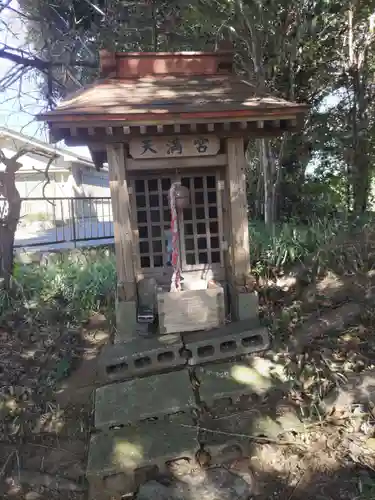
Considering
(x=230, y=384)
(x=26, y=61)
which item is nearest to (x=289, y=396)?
(x=230, y=384)

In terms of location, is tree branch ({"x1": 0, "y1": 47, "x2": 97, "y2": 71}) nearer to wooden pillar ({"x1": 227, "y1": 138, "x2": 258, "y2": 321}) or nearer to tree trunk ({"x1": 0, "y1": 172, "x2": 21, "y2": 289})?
tree trunk ({"x1": 0, "y1": 172, "x2": 21, "y2": 289})

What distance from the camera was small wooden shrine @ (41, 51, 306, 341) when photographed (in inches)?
193

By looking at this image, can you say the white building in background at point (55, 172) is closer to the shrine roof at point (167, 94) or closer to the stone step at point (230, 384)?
the shrine roof at point (167, 94)

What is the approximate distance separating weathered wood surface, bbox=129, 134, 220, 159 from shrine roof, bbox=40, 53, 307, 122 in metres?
0.44

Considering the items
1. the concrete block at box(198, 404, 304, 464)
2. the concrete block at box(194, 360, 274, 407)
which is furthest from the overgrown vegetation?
the concrete block at box(198, 404, 304, 464)

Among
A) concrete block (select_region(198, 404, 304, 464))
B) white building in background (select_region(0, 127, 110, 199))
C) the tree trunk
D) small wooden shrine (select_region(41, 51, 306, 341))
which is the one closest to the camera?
concrete block (select_region(198, 404, 304, 464))

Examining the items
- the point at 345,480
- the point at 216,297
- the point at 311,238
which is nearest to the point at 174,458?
the point at 345,480

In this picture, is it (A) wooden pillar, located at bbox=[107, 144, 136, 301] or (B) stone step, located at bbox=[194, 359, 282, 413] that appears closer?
(B) stone step, located at bbox=[194, 359, 282, 413]

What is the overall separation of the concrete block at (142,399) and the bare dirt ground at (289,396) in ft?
1.11

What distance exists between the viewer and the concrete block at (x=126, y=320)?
18.0ft

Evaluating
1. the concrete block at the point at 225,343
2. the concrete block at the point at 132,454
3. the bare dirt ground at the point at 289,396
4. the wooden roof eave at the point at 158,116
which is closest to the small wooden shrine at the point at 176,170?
the wooden roof eave at the point at 158,116

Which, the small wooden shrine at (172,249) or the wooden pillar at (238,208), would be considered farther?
the wooden pillar at (238,208)

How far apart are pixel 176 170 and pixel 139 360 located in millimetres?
2434

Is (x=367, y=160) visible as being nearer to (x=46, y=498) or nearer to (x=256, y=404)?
(x=256, y=404)
